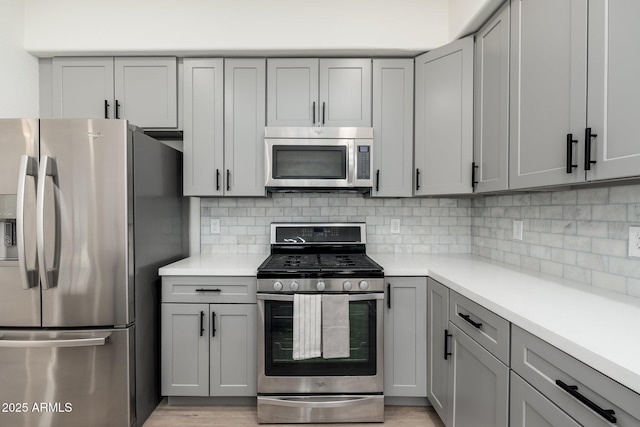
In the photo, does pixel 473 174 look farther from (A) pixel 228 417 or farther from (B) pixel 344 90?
(A) pixel 228 417

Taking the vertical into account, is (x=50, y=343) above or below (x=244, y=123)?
below

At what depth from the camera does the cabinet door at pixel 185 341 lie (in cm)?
202

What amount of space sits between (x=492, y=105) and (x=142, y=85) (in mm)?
2369

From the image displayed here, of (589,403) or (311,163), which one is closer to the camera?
(589,403)

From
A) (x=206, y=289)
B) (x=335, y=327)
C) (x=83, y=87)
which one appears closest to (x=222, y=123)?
(x=83, y=87)

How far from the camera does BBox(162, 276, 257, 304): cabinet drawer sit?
6.63 ft

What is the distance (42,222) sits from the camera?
163 cm

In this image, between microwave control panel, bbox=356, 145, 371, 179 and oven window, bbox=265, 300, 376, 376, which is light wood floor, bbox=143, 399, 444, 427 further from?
microwave control panel, bbox=356, 145, 371, 179

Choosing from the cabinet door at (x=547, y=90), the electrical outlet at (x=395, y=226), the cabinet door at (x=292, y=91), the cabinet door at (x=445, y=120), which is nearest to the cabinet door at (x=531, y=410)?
the cabinet door at (x=547, y=90)

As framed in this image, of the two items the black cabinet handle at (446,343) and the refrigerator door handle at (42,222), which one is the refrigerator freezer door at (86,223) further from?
the black cabinet handle at (446,343)

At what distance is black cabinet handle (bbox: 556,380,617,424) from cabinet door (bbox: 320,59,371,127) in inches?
73.7

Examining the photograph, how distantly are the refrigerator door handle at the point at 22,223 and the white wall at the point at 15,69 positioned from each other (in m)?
0.87

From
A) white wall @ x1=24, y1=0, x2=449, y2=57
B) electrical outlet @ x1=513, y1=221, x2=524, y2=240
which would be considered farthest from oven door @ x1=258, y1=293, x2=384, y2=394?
white wall @ x1=24, y1=0, x2=449, y2=57

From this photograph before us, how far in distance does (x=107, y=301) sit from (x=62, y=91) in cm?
165
